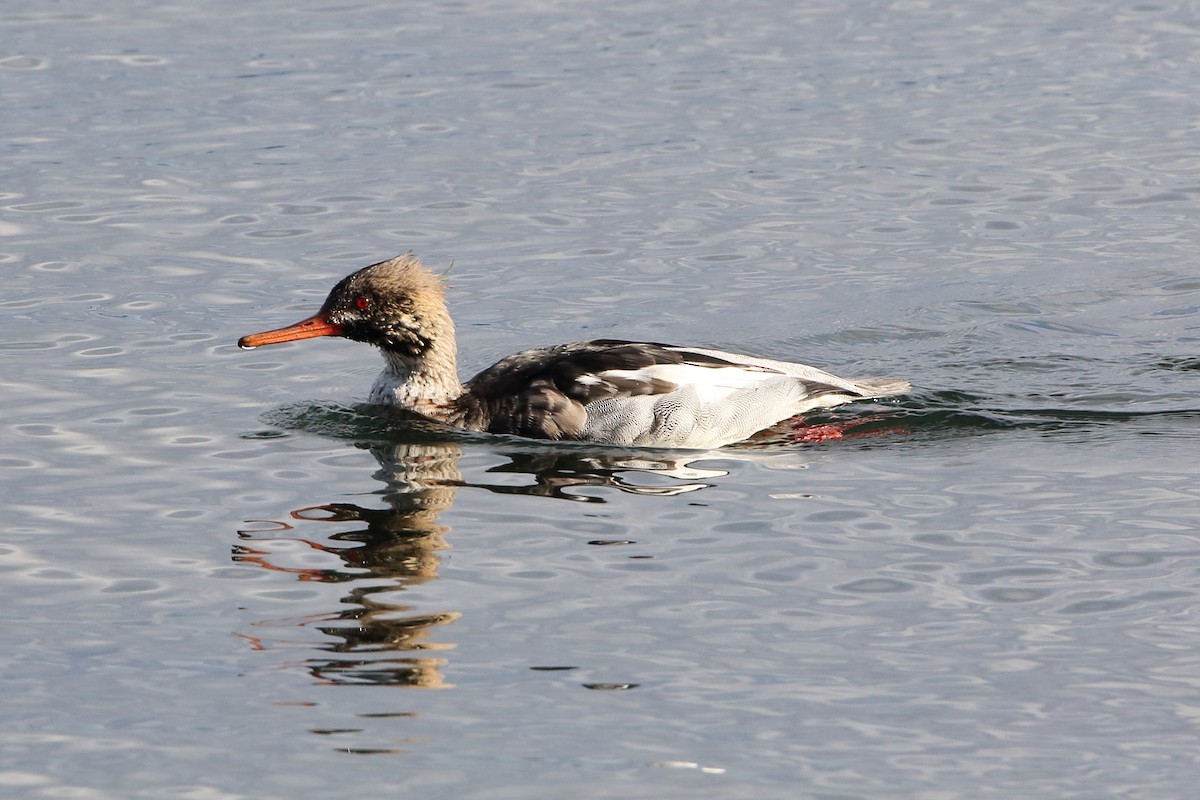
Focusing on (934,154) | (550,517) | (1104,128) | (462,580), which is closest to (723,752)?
(462,580)

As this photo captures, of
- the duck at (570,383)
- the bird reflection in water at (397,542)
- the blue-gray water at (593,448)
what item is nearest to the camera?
the blue-gray water at (593,448)

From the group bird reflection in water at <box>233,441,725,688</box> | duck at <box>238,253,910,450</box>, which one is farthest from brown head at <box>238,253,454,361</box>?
bird reflection in water at <box>233,441,725,688</box>

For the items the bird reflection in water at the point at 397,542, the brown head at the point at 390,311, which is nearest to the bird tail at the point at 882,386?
the bird reflection in water at the point at 397,542

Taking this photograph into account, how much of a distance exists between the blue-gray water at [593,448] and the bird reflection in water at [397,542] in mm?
39

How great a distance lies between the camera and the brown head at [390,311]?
13695 mm

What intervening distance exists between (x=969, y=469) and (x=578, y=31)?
44.7 feet

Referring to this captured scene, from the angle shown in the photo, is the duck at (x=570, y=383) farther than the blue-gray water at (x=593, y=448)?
Yes

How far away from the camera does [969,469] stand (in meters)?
12.3

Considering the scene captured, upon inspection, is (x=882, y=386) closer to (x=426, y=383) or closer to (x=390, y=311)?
(x=426, y=383)

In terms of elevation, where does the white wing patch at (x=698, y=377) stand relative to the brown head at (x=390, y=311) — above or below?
below

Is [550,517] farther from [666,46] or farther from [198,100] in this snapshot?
[666,46]

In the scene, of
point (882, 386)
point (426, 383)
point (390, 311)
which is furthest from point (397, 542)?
point (882, 386)

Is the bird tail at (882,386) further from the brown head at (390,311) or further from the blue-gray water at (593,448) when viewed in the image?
the brown head at (390,311)

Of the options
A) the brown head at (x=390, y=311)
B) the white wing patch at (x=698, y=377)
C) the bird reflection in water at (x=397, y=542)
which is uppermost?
the brown head at (x=390, y=311)
